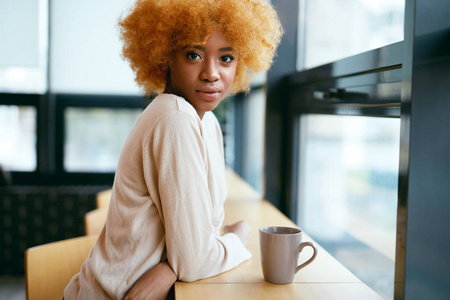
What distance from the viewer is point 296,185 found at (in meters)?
2.07

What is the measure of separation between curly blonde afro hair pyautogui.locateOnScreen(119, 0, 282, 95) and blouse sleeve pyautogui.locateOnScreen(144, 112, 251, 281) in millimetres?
246

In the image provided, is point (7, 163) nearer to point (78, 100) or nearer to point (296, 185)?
point (78, 100)

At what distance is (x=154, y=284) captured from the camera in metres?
0.97

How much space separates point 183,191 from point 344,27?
973 mm

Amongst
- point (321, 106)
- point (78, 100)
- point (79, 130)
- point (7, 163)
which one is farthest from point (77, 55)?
point (321, 106)

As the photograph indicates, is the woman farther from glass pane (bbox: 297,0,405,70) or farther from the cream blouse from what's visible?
glass pane (bbox: 297,0,405,70)

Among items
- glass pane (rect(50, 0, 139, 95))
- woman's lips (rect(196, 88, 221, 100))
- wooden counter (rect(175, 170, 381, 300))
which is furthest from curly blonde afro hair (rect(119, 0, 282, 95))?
glass pane (rect(50, 0, 139, 95))

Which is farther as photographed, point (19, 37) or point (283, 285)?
point (19, 37)

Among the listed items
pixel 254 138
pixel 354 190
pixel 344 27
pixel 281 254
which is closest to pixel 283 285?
pixel 281 254

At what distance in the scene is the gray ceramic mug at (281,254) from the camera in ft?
3.20

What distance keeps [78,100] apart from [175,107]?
3009mm

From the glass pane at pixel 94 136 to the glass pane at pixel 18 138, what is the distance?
269mm

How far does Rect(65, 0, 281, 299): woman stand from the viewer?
3.11ft

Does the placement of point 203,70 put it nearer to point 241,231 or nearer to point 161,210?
point 161,210
